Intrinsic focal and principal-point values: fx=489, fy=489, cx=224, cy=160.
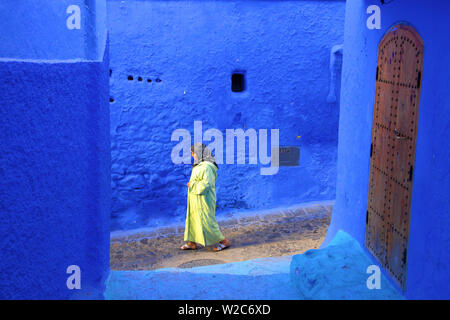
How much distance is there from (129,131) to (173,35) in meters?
1.79

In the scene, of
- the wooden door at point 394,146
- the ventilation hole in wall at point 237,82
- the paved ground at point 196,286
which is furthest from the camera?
the ventilation hole in wall at point 237,82

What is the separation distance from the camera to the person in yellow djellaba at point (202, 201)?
6.85 m

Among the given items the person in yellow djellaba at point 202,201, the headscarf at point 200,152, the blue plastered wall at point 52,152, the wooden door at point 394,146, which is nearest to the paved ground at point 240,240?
the person in yellow djellaba at point 202,201

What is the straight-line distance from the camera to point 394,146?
359cm

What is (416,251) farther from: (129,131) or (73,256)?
(129,131)

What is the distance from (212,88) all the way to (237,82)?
0.57 m

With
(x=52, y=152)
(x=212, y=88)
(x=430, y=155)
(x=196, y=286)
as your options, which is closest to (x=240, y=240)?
(x=212, y=88)

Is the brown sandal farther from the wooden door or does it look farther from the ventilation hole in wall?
the wooden door

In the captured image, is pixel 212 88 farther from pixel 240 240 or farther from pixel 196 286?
pixel 196 286

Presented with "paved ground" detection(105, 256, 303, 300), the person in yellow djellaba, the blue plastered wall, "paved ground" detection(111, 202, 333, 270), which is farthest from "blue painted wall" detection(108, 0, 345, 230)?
"paved ground" detection(105, 256, 303, 300)

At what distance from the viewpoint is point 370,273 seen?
12.6 ft

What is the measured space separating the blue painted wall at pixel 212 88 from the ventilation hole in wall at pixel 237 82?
18 centimetres

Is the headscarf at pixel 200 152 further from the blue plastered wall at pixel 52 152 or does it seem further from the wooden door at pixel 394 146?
the wooden door at pixel 394 146

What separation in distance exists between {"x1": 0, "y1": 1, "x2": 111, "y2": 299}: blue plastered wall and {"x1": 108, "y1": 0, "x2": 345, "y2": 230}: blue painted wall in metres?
4.16
